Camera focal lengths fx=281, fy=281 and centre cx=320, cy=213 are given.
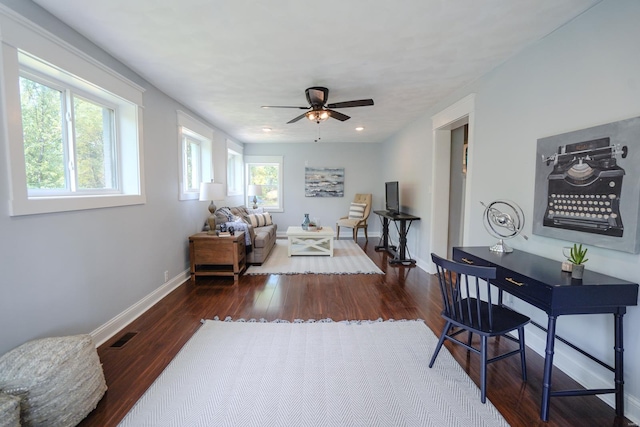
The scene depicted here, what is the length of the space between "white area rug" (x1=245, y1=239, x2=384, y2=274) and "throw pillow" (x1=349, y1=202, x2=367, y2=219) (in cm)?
129

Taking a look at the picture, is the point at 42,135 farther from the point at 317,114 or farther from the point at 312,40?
the point at 317,114

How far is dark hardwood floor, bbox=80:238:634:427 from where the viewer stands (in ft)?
5.40

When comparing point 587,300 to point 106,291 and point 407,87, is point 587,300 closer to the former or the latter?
point 407,87

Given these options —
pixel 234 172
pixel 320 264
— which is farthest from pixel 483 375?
pixel 234 172

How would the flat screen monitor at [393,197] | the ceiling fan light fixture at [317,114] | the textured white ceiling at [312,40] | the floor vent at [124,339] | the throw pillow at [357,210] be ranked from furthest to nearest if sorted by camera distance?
the throw pillow at [357,210]
the flat screen monitor at [393,197]
the ceiling fan light fixture at [317,114]
the floor vent at [124,339]
the textured white ceiling at [312,40]

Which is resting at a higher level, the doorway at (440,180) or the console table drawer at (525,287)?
the doorway at (440,180)

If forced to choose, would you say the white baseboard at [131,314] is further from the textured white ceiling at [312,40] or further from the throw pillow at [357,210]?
the throw pillow at [357,210]

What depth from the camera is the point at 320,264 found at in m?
4.61

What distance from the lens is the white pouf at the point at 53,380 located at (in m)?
1.36

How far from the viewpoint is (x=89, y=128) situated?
2451 millimetres

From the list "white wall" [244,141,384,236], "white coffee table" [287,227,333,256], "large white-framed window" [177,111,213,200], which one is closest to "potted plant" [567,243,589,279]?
"white coffee table" [287,227,333,256]

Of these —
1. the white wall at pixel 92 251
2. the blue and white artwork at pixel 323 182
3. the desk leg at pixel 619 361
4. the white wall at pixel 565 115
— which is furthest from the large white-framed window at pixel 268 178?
the desk leg at pixel 619 361

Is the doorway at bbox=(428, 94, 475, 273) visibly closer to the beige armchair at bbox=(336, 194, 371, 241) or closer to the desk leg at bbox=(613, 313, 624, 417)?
the desk leg at bbox=(613, 313, 624, 417)

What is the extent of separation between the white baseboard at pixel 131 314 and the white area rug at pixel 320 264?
1074 millimetres
